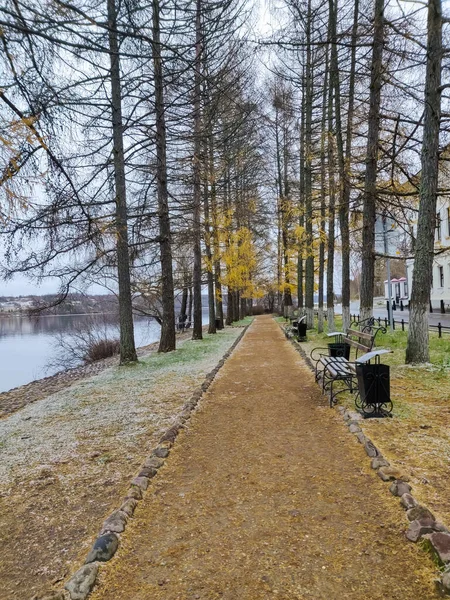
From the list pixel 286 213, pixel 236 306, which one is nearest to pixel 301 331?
pixel 286 213

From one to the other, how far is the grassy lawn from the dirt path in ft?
0.96

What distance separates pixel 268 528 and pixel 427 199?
708 centimetres

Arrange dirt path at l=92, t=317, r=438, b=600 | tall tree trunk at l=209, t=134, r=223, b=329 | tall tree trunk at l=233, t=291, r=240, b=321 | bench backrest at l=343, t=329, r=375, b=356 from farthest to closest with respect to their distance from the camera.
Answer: tall tree trunk at l=233, t=291, r=240, b=321
tall tree trunk at l=209, t=134, r=223, b=329
bench backrest at l=343, t=329, r=375, b=356
dirt path at l=92, t=317, r=438, b=600

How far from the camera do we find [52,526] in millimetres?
3211

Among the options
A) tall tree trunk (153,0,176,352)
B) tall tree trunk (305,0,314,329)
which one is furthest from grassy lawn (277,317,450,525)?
tall tree trunk (305,0,314,329)

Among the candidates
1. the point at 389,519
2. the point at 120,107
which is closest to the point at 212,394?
the point at 389,519

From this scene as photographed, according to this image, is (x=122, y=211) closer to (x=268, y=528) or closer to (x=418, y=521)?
(x=268, y=528)

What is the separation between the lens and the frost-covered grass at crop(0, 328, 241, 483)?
15.8ft

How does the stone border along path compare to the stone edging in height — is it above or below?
above

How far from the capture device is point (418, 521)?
9.35ft

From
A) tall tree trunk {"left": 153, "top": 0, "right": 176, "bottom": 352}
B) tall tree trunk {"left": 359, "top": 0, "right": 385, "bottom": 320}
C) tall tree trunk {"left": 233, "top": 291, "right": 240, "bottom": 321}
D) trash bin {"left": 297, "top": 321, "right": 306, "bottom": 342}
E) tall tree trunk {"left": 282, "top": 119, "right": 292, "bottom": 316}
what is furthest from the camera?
tall tree trunk {"left": 233, "top": 291, "right": 240, "bottom": 321}

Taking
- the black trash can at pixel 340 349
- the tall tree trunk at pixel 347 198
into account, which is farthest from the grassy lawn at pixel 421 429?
the tall tree trunk at pixel 347 198

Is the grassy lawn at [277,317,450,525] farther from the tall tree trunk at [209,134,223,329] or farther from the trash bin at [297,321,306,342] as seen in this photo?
the tall tree trunk at [209,134,223,329]

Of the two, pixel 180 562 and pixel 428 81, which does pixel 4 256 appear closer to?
pixel 180 562
